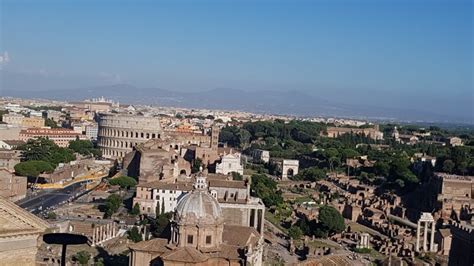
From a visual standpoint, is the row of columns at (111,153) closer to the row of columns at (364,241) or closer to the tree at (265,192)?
the tree at (265,192)

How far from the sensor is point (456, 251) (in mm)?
26766

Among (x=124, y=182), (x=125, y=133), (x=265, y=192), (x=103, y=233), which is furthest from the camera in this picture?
(x=125, y=133)

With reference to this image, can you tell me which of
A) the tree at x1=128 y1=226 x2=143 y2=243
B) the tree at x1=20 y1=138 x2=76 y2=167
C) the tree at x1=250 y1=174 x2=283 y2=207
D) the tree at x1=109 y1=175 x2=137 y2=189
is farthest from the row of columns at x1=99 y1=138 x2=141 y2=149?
the tree at x1=128 y1=226 x2=143 y2=243

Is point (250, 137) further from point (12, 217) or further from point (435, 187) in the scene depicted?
point (12, 217)

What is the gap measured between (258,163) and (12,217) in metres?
63.8

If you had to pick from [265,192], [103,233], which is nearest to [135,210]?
[103,233]

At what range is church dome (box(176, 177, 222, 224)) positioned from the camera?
77.9 ft

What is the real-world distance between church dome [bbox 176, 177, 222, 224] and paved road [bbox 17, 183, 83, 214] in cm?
1788

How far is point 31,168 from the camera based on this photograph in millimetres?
49531

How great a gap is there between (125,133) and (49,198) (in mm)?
29644

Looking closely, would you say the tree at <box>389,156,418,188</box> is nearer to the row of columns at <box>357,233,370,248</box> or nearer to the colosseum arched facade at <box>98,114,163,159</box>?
the row of columns at <box>357,233,370,248</box>

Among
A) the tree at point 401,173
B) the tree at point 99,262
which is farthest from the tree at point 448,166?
the tree at point 99,262

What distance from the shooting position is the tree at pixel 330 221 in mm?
39344

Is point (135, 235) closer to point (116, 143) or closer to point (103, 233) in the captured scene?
point (103, 233)
